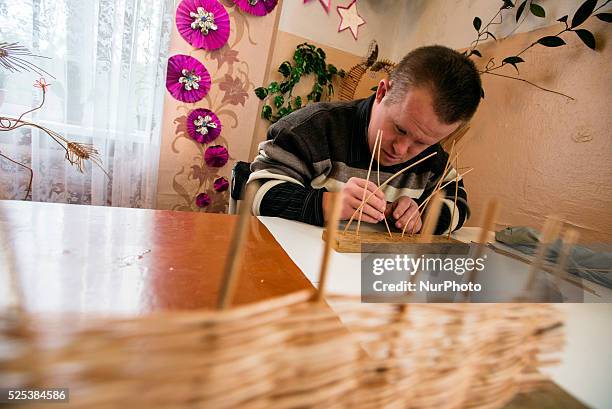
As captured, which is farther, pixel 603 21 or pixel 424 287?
pixel 603 21

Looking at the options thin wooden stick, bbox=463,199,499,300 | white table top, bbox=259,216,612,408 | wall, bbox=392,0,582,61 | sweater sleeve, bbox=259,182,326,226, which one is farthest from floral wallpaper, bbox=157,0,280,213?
thin wooden stick, bbox=463,199,499,300

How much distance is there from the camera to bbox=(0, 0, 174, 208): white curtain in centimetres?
139

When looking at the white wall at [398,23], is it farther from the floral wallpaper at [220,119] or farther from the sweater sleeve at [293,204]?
the sweater sleeve at [293,204]

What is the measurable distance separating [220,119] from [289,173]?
1.01 m

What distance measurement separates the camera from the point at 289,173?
1062 millimetres

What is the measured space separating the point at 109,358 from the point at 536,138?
61.7 inches

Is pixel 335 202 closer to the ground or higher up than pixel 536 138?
closer to the ground

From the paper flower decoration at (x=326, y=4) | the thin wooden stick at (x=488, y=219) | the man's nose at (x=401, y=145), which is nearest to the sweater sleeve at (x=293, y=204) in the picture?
the man's nose at (x=401, y=145)

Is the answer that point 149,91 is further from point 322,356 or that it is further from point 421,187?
point 322,356

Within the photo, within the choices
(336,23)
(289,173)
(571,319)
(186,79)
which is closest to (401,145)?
(289,173)

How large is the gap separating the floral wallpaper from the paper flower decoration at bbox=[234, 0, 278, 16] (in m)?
0.03

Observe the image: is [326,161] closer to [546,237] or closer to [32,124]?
[546,237]

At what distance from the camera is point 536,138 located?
1.29 m

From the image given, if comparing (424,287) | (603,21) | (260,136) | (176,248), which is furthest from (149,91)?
(603,21)
